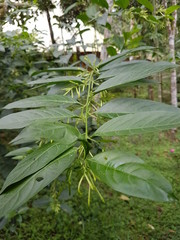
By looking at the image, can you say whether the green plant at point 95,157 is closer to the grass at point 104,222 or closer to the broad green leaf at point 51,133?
the broad green leaf at point 51,133

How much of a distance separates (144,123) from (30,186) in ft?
0.53

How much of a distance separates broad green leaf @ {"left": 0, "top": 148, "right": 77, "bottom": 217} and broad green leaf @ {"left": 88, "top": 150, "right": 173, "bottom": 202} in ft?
0.15

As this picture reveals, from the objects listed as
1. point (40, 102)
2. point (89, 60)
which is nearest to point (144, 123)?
point (40, 102)

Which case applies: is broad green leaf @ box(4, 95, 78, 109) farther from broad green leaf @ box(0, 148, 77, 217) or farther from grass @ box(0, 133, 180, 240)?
grass @ box(0, 133, 180, 240)

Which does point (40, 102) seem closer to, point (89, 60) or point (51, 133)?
point (51, 133)

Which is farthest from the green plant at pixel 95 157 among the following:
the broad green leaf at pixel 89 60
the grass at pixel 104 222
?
the grass at pixel 104 222

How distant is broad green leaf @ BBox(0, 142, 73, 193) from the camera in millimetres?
274

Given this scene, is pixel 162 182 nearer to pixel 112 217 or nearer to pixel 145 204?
pixel 112 217

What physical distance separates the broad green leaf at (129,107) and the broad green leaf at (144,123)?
0.05 meters

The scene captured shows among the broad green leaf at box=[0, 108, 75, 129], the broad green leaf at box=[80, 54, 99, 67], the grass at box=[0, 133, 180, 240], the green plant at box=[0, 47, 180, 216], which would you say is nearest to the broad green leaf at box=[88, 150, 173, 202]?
the green plant at box=[0, 47, 180, 216]

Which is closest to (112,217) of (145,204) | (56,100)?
(145,204)

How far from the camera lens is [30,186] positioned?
266 mm

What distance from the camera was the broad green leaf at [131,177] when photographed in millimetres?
222

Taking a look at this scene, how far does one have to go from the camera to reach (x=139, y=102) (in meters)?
0.38
